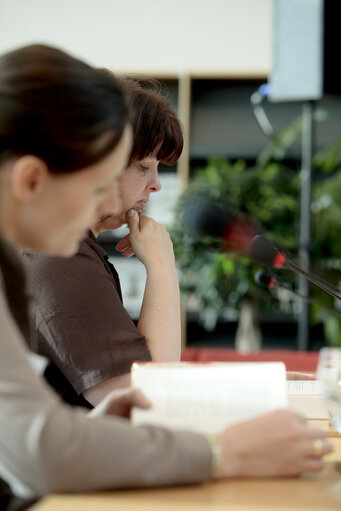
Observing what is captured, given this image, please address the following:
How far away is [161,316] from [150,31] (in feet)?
10.9

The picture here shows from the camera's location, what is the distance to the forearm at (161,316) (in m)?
1.39

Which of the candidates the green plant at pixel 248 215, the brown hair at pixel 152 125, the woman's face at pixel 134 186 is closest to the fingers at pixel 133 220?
the woman's face at pixel 134 186

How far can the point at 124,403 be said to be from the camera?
33.7 inches

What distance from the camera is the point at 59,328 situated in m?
1.21

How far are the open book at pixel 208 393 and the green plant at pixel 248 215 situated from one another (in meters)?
2.70

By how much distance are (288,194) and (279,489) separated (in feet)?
10.4

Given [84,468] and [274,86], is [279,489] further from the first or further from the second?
[274,86]

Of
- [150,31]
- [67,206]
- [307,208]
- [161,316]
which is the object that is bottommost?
[307,208]

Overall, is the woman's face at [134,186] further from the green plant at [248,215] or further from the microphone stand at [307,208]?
the green plant at [248,215]

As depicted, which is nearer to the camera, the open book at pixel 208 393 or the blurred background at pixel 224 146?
the open book at pixel 208 393

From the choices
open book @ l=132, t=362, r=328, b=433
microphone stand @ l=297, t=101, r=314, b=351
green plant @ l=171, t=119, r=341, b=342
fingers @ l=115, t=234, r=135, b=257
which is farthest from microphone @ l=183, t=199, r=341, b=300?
green plant @ l=171, t=119, r=341, b=342

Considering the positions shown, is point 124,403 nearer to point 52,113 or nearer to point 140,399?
point 140,399

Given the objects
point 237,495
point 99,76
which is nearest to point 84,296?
point 99,76

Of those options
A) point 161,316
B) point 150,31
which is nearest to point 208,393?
point 161,316
